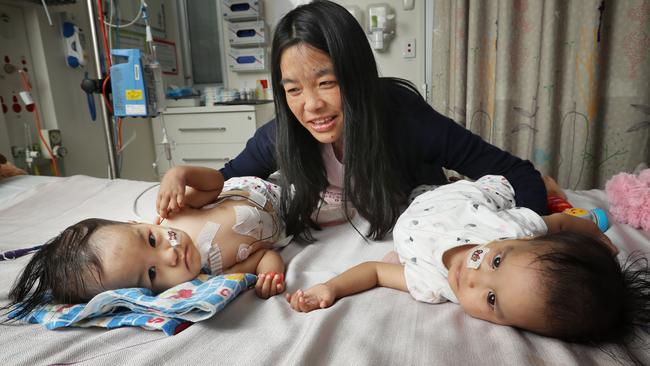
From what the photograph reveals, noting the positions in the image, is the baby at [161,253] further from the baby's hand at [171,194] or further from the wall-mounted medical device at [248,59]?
the wall-mounted medical device at [248,59]

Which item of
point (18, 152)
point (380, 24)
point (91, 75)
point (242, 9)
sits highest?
point (242, 9)

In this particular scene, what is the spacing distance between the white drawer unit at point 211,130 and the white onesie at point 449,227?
1.88m

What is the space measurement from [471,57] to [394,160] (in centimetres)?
139

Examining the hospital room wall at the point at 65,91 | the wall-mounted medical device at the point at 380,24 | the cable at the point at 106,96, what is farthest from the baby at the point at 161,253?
the wall-mounted medical device at the point at 380,24

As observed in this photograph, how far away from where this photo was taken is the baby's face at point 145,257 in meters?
0.82

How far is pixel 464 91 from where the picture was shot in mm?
2404

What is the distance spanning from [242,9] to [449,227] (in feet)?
9.00

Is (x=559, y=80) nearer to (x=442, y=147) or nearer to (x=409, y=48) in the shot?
(x=409, y=48)

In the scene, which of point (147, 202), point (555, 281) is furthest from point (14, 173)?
point (555, 281)

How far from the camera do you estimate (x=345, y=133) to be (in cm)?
112

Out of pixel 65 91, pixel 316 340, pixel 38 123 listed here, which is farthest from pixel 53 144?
pixel 316 340

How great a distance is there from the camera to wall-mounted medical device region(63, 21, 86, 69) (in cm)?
229

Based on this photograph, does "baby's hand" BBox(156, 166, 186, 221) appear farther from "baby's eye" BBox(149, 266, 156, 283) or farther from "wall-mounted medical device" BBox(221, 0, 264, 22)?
"wall-mounted medical device" BBox(221, 0, 264, 22)

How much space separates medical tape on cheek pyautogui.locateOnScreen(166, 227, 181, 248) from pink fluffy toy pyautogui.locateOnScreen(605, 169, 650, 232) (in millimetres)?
1216
